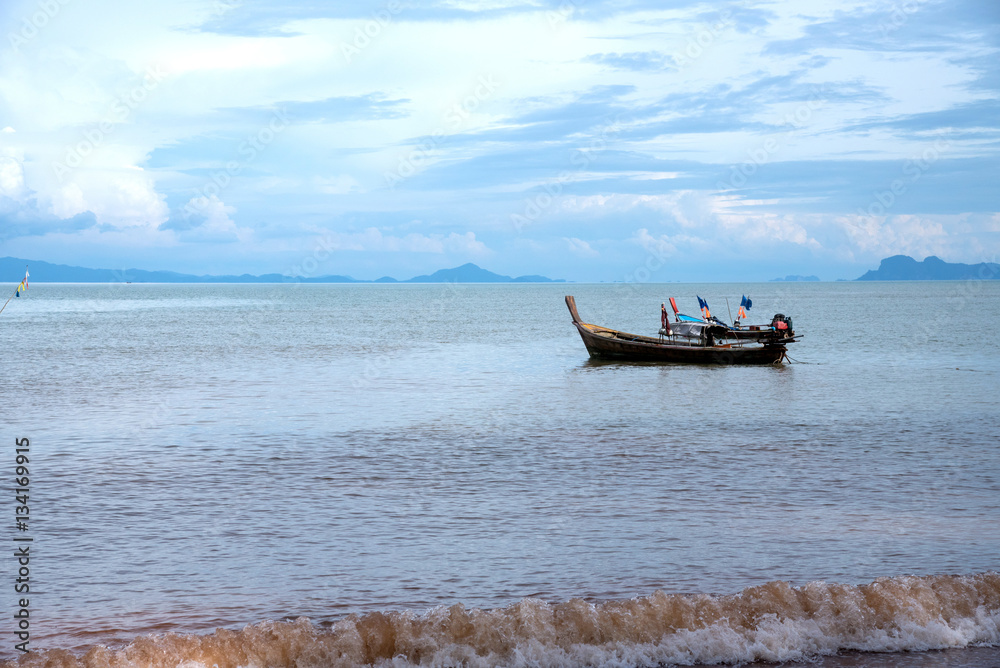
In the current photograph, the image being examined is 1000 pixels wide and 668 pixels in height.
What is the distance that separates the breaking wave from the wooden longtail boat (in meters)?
27.1

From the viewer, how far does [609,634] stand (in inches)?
306

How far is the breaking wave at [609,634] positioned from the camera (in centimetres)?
751

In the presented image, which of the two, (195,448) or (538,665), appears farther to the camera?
(195,448)

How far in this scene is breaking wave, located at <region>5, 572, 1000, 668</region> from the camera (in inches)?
296

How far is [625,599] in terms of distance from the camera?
343 inches

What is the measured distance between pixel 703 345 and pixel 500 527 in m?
25.7

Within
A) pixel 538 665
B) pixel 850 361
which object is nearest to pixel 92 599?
pixel 538 665

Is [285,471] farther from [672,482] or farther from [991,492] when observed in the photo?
[991,492]

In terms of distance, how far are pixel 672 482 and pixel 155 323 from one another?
67856mm

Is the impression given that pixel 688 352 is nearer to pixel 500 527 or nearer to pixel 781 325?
pixel 781 325

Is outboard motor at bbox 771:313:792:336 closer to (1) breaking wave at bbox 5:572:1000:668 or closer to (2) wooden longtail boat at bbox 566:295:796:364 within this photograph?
(2) wooden longtail boat at bbox 566:295:796:364

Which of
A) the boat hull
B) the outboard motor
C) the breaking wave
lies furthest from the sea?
the outboard motor

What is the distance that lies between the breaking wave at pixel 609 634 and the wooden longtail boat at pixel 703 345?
88.8 ft

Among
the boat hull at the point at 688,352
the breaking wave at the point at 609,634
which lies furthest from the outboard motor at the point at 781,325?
the breaking wave at the point at 609,634
